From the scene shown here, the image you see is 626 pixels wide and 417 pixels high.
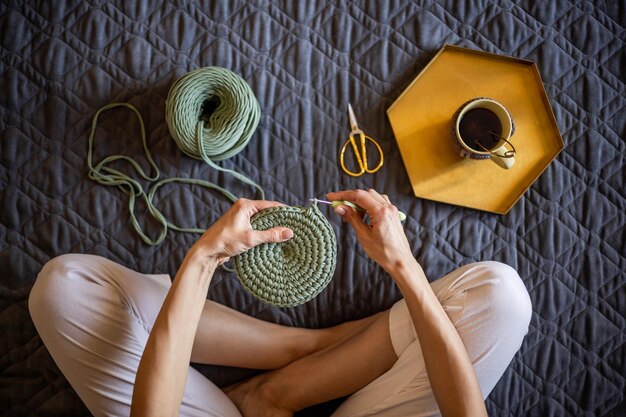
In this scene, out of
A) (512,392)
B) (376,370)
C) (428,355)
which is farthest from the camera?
(512,392)

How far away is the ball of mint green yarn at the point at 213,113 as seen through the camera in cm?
87

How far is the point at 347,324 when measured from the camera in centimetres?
92

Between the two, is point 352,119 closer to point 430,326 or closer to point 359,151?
point 359,151

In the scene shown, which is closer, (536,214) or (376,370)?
(376,370)

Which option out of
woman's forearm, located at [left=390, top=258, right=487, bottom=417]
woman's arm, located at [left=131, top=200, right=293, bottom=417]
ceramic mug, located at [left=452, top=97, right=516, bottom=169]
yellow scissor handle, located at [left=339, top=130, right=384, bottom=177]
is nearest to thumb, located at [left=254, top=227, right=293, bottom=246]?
woman's arm, located at [left=131, top=200, right=293, bottom=417]

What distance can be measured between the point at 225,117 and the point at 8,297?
52cm

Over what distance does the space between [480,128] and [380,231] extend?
0.34m

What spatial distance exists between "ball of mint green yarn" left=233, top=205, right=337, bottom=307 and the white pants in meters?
0.17

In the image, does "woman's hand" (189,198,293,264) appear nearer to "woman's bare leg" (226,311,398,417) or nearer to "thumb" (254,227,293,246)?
"thumb" (254,227,293,246)

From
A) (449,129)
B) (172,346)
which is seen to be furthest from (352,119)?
(172,346)

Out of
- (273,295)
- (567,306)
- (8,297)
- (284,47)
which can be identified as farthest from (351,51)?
(8,297)

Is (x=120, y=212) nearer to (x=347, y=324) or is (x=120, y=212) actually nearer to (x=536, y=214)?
(x=347, y=324)

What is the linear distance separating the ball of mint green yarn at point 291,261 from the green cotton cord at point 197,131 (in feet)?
0.66

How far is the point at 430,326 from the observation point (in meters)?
0.70
